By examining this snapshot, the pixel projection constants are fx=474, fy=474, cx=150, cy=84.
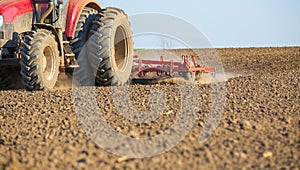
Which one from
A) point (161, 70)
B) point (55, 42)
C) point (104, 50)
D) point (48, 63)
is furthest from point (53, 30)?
point (161, 70)

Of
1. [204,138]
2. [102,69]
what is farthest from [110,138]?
[102,69]

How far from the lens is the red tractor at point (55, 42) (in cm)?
654

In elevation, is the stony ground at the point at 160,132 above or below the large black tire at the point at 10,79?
below

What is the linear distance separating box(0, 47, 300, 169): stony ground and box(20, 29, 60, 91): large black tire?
0.58 m

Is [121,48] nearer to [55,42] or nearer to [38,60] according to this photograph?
[55,42]

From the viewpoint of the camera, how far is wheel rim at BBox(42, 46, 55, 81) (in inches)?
270

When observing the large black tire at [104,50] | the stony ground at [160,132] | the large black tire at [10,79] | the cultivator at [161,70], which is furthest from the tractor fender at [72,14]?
the stony ground at [160,132]

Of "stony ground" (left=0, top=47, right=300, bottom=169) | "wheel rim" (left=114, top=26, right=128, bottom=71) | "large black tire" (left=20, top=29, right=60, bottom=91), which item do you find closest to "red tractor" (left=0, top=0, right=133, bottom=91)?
"large black tire" (left=20, top=29, right=60, bottom=91)

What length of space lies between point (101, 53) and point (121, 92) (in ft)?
3.52

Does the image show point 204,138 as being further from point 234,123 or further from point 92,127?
point 92,127

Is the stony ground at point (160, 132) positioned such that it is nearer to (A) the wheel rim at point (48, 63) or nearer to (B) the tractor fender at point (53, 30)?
(A) the wheel rim at point (48, 63)

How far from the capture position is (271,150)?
3.19 m

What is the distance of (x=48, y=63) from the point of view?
699 centimetres

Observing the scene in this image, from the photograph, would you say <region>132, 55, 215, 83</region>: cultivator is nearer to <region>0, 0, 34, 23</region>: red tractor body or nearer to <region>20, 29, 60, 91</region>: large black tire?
<region>20, 29, 60, 91</region>: large black tire
